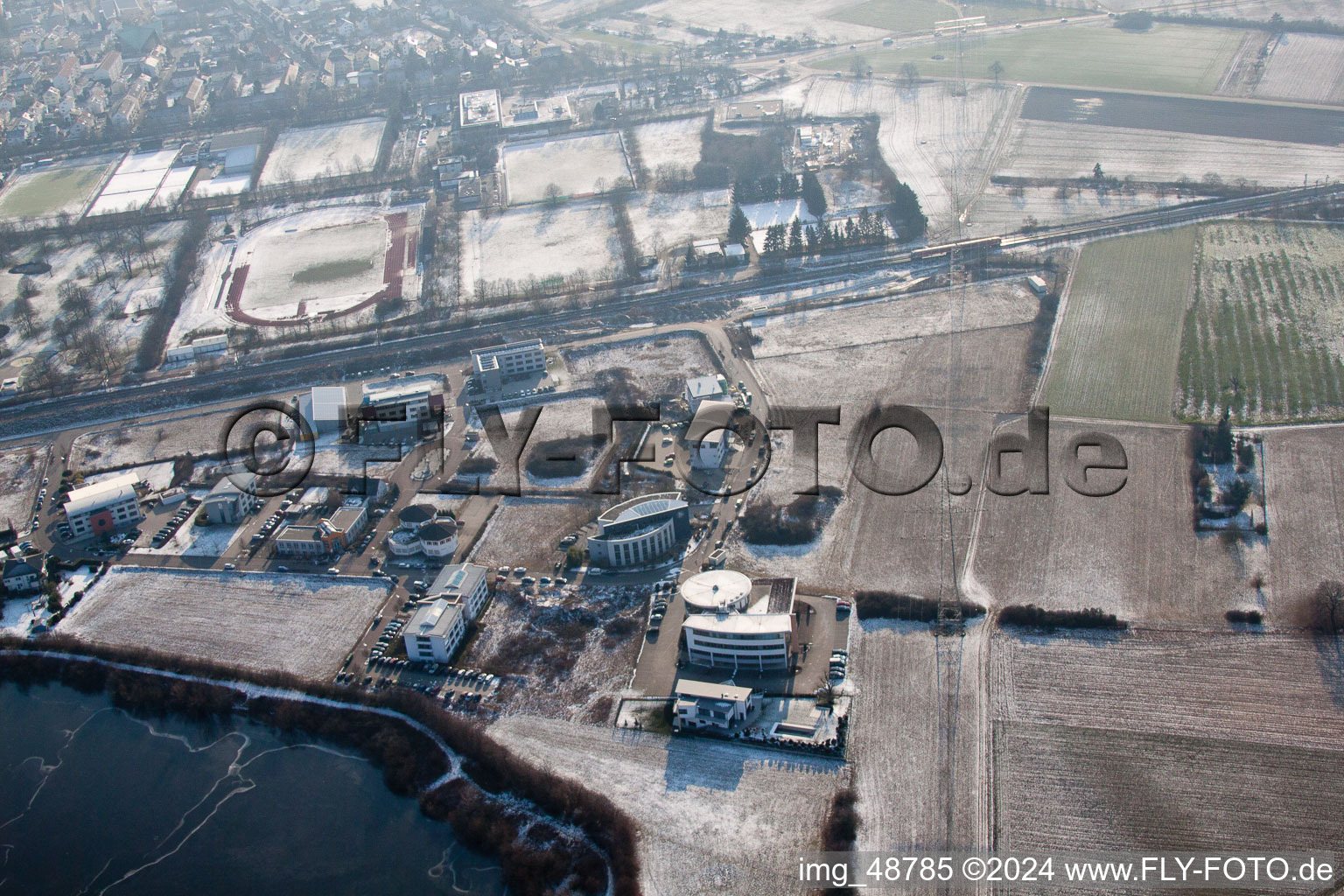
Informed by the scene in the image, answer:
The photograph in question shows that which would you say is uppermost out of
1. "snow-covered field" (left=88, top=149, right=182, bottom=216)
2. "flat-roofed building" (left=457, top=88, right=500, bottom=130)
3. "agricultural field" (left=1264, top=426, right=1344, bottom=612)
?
"flat-roofed building" (left=457, top=88, right=500, bottom=130)

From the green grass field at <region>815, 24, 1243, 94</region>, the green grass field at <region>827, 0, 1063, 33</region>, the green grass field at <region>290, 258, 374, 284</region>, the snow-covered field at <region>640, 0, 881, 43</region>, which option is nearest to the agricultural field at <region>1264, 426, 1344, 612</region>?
the green grass field at <region>815, 24, 1243, 94</region>

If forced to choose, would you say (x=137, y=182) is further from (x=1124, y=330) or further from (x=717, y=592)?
(x=1124, y=330)

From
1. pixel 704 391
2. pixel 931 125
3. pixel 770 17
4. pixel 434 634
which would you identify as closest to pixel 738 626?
pixel 434 634

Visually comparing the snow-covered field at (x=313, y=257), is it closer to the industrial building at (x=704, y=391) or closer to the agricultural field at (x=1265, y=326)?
the industrial building at (x=704, y=391)

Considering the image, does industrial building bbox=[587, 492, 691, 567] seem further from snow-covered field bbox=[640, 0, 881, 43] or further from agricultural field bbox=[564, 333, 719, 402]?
snow-covered field bbox=[640, 0, 881, 43]

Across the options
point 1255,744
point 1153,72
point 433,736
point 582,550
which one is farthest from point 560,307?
point 1153,72

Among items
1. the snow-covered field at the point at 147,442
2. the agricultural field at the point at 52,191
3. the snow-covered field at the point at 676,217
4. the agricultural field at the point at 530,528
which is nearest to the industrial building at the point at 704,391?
the agricultural field at the point at 530,528

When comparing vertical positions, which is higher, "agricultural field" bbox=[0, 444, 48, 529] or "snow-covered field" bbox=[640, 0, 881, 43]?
"snow-covered field" bbox=[640, 0, 881, 43]
